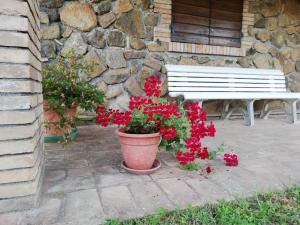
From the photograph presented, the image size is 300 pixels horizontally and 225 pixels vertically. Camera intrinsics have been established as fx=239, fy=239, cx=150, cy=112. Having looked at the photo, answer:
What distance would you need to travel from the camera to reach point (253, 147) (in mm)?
2418

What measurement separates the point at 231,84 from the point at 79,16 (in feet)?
7.87

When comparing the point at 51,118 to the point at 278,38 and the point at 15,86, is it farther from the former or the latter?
the point at 278,38

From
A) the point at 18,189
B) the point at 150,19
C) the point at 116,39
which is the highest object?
the point at 150,19

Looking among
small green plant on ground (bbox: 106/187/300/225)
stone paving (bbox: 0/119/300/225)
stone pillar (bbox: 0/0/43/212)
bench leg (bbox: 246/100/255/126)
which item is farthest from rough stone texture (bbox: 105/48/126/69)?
small green plant on ground (bbox: 106/187/300/225)

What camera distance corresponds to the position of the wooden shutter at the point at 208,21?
365cm

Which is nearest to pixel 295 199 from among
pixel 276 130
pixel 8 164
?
pixel 8 164

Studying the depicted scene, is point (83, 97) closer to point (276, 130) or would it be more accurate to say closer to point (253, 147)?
point (253, 147)

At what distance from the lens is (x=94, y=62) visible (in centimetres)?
317

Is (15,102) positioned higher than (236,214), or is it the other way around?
(15,102)

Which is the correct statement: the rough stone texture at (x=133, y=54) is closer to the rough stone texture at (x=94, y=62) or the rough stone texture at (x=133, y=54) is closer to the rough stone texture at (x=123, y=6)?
the rough stone texture at (x=94, y=62)

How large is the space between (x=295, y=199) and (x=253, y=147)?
1.06 meters

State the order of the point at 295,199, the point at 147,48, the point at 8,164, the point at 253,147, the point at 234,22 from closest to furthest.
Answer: the point at 8,164
the point at 295,199
the point at 253,147
the point at 147,48
the point at 234,22

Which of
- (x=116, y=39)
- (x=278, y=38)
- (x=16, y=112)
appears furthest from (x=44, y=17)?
(x=278, y=38)

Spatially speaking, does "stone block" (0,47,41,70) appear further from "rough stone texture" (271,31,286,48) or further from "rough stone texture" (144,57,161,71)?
"rough stone texture" (271,31,286,48)
